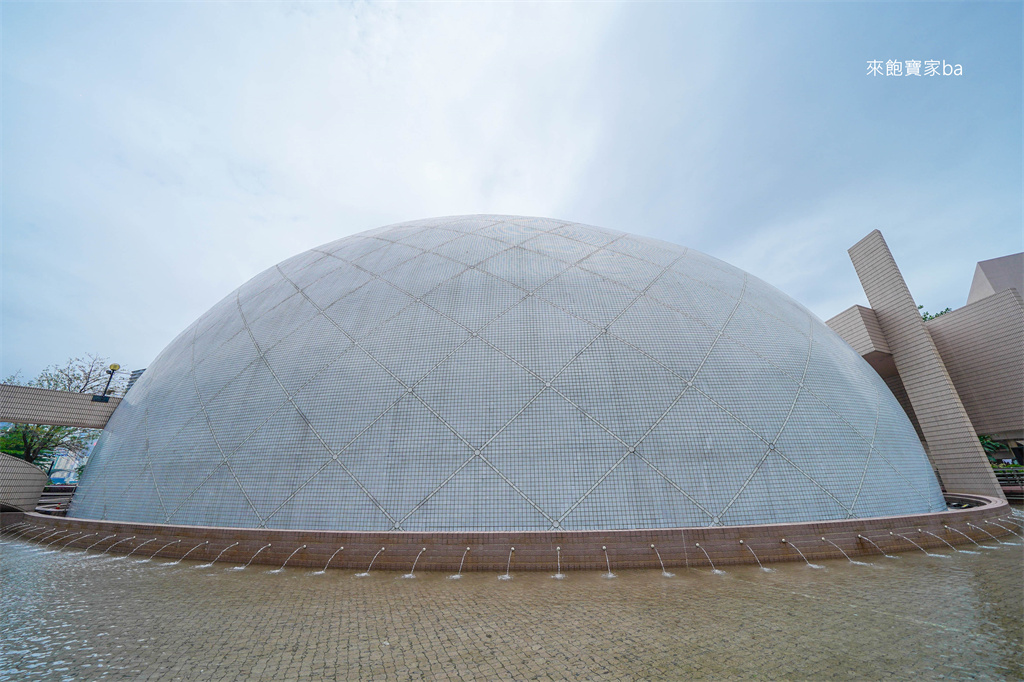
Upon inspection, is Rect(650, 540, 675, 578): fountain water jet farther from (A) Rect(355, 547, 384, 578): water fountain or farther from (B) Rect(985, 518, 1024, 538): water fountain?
(B) Rect(985, 518, 1024, 538): water fountain

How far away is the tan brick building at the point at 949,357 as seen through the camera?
54.7 feet

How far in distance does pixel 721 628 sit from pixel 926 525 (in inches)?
317

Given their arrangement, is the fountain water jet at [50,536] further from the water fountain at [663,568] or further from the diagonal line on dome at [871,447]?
the diagonal line on dome at [871,447]

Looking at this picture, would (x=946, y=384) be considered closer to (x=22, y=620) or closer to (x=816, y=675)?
(x=816, y=675)

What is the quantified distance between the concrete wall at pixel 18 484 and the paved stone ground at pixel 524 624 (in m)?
9.31

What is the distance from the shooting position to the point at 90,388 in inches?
1208

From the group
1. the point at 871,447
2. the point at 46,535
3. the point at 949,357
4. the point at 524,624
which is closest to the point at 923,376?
the point at 949,357

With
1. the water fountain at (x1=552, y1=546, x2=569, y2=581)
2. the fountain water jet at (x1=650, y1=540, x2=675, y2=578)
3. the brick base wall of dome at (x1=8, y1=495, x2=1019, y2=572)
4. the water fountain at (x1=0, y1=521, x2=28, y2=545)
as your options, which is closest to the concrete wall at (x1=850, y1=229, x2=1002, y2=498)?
the brick base wall of dome at (x1=8, y1=495, x2=1019, y2=572)

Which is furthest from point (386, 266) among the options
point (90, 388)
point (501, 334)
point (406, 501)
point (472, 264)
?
point (90, 388)

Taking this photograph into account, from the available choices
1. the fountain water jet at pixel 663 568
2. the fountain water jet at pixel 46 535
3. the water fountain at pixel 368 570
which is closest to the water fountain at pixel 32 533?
the fountain water jet at pixel 46 535

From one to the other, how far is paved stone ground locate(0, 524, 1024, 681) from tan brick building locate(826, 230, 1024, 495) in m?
11.5

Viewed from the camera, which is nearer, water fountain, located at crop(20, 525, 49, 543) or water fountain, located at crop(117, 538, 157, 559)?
water fountain, located at crop(117, 538, 157, 559)

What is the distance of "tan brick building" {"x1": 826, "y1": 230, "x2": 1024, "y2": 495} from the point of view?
16.7 metres

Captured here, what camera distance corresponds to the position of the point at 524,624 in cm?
563
